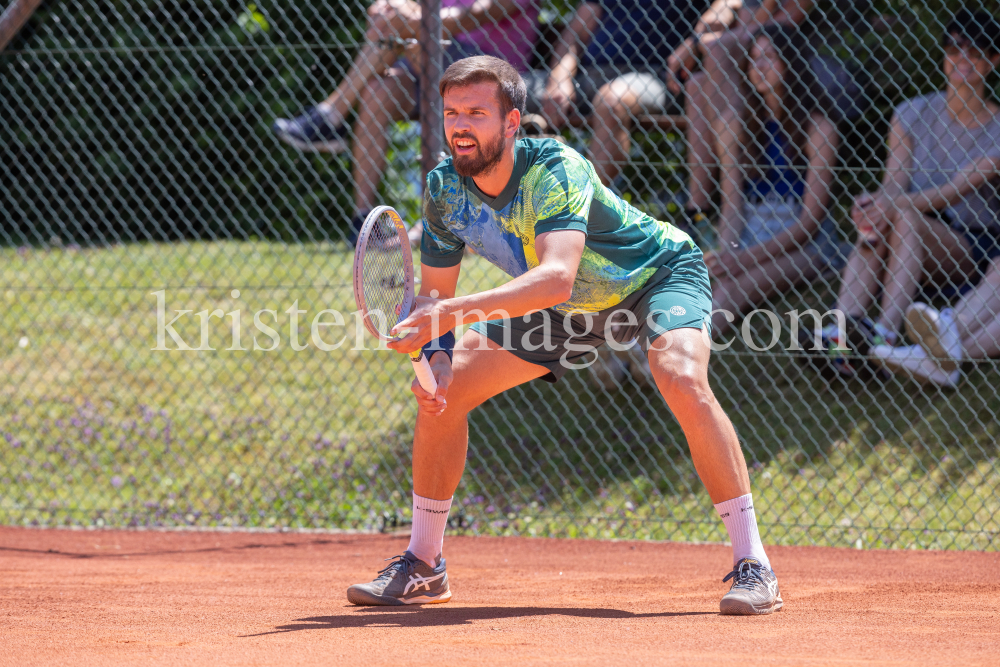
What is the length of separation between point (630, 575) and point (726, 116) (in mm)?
2556

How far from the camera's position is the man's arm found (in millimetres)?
2646

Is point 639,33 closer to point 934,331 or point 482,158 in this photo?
point 934,331

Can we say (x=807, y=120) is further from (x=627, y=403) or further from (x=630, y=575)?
(x=630, y=575)

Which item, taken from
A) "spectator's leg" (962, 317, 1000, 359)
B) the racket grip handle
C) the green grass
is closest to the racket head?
the racket grip handle

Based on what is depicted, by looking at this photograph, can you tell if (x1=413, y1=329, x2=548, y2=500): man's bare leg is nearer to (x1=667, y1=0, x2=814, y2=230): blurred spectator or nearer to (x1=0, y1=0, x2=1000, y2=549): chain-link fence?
(x1=0, y1=0, x2=1000, y2=549): chain-link fence

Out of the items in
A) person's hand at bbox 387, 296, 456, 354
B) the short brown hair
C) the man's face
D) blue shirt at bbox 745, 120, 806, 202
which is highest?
blue shirt at bbox 745, 120, 806, 202

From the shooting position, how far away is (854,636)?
2.63 m

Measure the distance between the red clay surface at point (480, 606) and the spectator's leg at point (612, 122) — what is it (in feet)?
6.95

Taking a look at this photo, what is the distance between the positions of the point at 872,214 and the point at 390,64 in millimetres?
2597

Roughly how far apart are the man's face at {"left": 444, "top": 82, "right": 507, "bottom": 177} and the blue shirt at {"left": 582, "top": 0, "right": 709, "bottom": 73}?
2919 mm

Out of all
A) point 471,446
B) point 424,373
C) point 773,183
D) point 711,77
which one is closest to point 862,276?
point 773,183

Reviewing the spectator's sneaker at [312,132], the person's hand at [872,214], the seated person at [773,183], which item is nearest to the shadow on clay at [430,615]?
the seated person at [773,183]

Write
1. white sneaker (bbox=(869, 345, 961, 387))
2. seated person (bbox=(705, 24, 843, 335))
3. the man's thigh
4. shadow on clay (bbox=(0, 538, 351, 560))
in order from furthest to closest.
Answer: seated person (bbox=(705, 24, 843, 335)) → white sneaker (bbox=(869, 345, 961, 387)) → shadow on clay (bbox=(0, 538, 351, 560)) → the man's thigh

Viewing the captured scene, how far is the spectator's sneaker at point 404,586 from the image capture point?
3213mm
